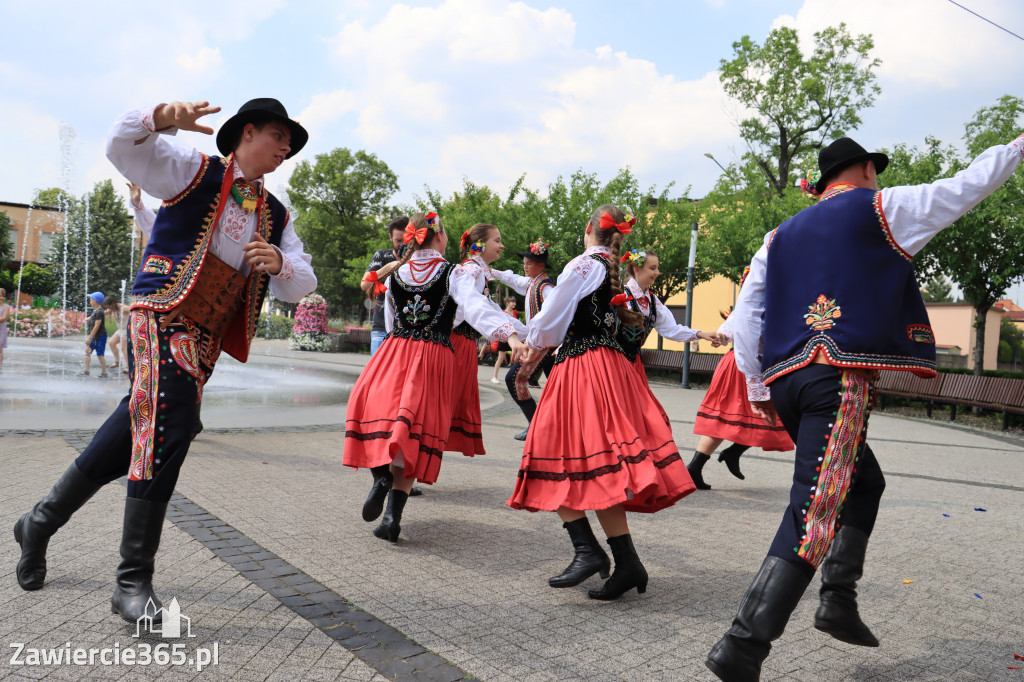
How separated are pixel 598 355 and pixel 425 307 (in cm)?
143

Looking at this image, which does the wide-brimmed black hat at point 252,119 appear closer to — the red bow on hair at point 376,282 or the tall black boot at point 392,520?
the tall black boot at point 392,520

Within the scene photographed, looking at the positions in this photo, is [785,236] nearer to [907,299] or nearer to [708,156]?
[907,299]

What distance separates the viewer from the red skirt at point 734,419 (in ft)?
20.7

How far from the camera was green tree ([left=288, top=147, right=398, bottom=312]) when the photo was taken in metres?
48.6

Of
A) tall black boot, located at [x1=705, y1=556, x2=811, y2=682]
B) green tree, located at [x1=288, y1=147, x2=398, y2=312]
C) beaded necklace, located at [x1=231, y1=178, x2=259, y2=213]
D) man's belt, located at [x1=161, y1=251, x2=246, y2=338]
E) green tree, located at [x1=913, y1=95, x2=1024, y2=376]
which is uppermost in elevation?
green tree, located at [x1=288, y1=147, x2=398, y2=312]

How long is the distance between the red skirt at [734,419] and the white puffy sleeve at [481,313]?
2.56 meters

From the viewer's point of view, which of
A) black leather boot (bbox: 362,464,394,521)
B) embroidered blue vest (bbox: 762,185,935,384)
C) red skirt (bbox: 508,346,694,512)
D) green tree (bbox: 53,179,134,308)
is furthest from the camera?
green tree (bbox: 53,179,134,308)

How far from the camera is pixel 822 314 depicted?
Answer: 272 centimetres

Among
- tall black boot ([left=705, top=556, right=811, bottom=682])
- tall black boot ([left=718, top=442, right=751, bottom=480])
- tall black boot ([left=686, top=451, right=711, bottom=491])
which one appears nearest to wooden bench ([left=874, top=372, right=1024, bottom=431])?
tall black boot ([left=718, top=442, right=751, bottom=480])

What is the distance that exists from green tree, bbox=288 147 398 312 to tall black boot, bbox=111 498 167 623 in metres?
46.1

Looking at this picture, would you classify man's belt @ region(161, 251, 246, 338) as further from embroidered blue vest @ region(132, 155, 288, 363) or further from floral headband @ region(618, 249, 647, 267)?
floral headband @ region(618, 249, 647, 267)

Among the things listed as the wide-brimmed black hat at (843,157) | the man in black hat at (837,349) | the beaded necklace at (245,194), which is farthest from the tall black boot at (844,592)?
the beaded necklace at (245,194)

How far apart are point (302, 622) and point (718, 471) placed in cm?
521

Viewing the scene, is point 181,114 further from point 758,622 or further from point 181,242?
point 758,622
